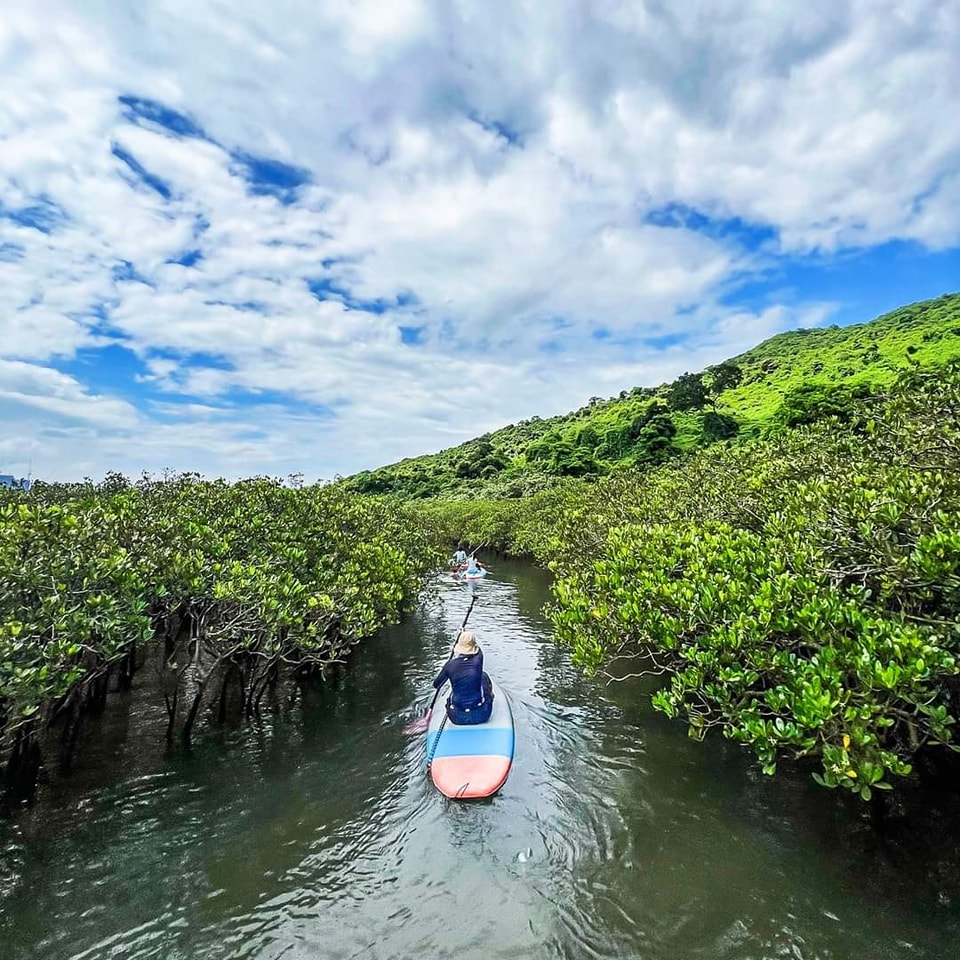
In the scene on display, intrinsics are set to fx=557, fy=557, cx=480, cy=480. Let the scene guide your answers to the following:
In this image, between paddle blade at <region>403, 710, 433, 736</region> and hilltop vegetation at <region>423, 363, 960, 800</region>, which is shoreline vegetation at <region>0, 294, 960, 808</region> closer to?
hilltop vegetation at <region>423, 363, 960, 800</region>

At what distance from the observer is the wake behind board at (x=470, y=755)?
432 inches

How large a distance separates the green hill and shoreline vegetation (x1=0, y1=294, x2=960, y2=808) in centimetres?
2866

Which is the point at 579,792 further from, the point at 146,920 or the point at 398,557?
the point at 398,557

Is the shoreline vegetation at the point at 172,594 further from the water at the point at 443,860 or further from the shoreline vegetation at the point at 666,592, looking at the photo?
the water at the point at 443,860

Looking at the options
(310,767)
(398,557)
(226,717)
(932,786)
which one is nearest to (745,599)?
(932,786)

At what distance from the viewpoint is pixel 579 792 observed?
11227mm

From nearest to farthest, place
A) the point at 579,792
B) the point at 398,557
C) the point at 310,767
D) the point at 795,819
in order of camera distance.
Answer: the point at 795,819 < the point at 579,792 < the point at 310,767 < the point at 398,557

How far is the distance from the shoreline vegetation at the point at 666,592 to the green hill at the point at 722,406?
2866cm

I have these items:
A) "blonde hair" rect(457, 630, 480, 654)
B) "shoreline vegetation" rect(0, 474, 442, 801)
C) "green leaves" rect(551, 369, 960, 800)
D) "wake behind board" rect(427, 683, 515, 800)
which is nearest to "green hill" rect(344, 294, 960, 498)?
"green leaves" rect(551, 369, 960, 800)

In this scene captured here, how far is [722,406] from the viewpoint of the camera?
6594cm

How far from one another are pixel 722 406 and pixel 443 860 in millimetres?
65609

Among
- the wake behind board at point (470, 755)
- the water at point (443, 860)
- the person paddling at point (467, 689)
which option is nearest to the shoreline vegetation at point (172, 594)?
the water at point (443, 860)

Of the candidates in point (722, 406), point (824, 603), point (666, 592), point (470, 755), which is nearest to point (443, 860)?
point (470, 755)

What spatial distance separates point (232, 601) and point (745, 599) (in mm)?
9913
